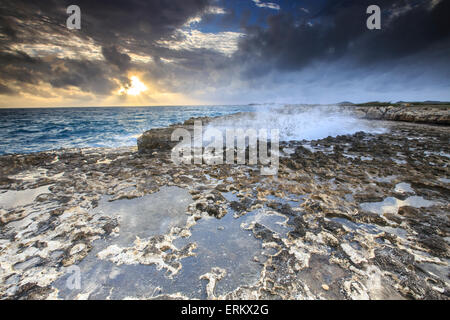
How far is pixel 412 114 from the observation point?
796 inches

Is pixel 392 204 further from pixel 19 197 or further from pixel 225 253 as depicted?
pixel 19 197

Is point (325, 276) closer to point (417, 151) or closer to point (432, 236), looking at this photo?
point (432, 236)

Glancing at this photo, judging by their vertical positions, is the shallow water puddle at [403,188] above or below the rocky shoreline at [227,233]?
above

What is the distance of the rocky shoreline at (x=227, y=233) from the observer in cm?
209

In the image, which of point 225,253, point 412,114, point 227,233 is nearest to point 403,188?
point 227,233

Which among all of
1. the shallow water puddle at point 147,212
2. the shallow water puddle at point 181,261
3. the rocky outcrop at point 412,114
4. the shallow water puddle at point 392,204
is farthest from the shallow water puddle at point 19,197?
the rocky outcrop at point 412,114

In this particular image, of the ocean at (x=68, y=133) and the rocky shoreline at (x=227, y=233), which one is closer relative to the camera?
the rocky shoreline at (x=227, y=233)

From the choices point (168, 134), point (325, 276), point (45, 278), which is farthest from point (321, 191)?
point (168, 134)

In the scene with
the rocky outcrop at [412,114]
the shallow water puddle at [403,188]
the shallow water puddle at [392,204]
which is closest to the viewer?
the shallow water puddle at [392,204]

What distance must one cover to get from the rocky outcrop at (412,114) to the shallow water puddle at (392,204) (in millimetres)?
21988

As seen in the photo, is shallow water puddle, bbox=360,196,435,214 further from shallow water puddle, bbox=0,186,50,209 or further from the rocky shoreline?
shallow water puddle, bbox=0,186,50,209

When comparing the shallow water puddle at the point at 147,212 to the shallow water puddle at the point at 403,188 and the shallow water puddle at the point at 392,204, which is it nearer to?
the shallow water puddle at the point at 392,204

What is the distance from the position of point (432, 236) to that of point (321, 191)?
1861 millimetres

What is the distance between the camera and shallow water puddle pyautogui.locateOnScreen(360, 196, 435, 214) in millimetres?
3666
